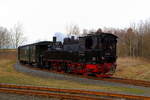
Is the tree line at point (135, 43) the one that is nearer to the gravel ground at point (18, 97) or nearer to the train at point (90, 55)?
the train at point (90, 55)

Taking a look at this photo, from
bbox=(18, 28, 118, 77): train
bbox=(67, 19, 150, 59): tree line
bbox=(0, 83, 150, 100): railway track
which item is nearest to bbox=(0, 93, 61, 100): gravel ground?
bbox=(0, 83, 150, 100): railway track

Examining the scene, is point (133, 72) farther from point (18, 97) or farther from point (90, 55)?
point (18, 97)

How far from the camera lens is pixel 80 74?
17.4 m

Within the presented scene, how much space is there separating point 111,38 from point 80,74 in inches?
174

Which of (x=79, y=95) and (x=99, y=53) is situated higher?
(x=99, y=53)

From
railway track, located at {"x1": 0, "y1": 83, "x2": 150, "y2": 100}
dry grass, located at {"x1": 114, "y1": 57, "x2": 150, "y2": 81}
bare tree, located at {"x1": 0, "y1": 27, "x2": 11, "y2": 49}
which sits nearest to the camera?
railway track, located at {"x1": 0, "y1": 83, "x2": 150, "y2": 100}

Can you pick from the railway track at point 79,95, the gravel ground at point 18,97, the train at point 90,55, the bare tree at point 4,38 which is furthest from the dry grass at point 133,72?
the bare tree at point 4,38

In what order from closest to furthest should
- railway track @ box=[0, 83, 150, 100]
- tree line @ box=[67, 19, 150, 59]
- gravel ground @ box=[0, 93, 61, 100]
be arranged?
railway track @ box=[0, 83, 150, 100] → gravel ground @ box=[0, 93, 61, 100] → tree line @ box=[67, 19, 150, 59]

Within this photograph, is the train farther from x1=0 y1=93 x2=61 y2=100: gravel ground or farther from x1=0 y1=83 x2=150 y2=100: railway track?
x1=0 y1=93 x2=61 y2=100: gravel ground

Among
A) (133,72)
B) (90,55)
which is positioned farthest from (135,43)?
(90,55)

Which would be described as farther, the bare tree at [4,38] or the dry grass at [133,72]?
the bare tree at [4,38]

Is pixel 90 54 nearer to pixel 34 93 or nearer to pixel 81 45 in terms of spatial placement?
pixel 81 45

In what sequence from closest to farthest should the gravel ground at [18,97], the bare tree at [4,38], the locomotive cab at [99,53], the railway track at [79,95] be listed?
the railway track at [79,95], the gravel ground at [18,97], the locomotive cab at [99,53], the bare tree at [4,38]

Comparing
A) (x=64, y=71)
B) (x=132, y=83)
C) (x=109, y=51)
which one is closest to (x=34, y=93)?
(x=132, y=83)
